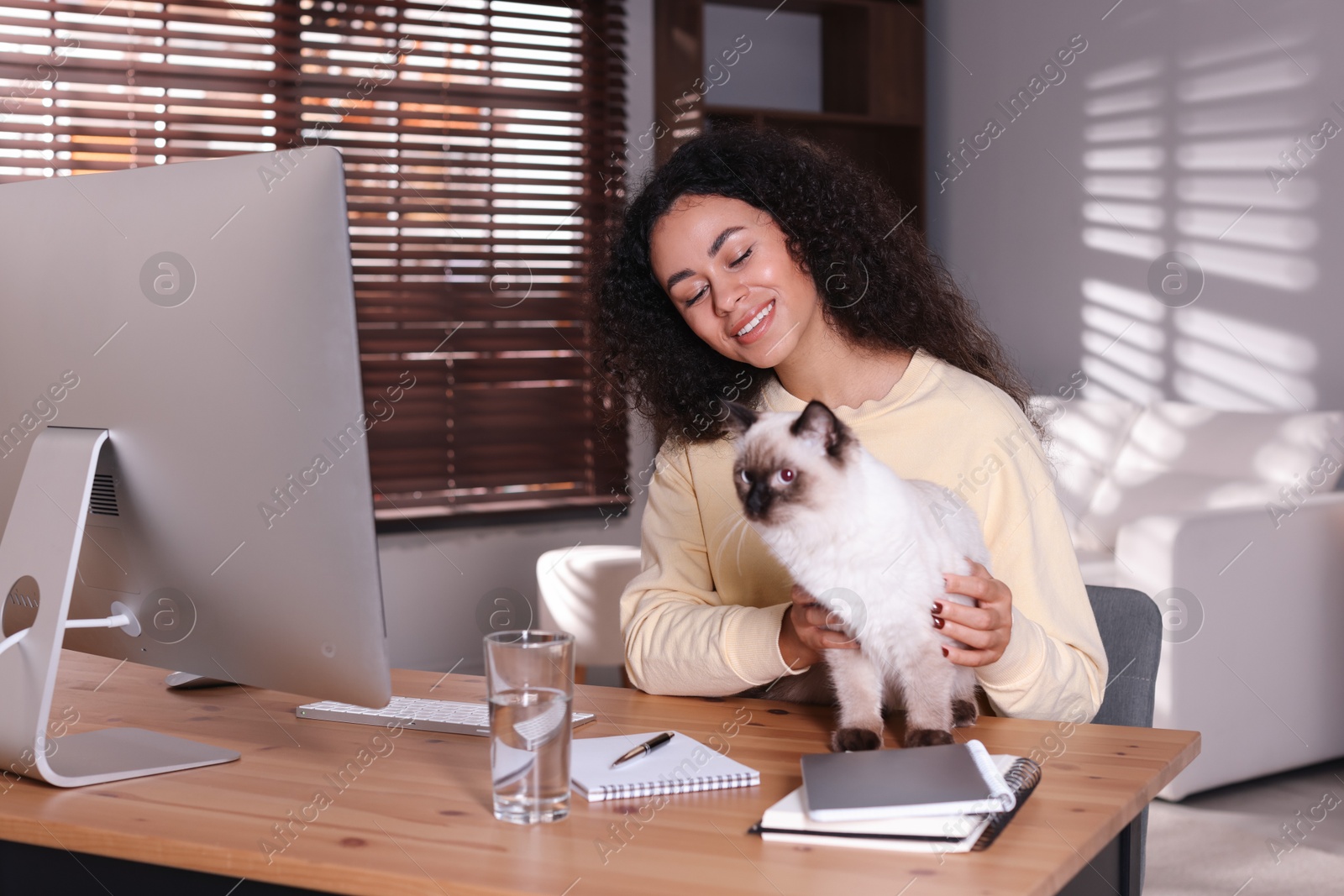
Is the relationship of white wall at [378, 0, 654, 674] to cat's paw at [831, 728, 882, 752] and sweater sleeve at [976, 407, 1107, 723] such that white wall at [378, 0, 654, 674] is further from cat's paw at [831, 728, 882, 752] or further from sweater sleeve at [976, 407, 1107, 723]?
cat's paw at [831, 728, 882, 752]

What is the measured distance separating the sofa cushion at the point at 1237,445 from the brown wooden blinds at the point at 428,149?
1.90 metres

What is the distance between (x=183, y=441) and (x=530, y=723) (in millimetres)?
395

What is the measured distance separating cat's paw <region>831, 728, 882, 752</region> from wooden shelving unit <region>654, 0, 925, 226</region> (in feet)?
12.5

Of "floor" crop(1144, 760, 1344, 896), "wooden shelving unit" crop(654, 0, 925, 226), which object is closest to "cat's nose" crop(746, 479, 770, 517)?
"floor" crop(1144, 760, 1344, 896)

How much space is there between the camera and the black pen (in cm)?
106

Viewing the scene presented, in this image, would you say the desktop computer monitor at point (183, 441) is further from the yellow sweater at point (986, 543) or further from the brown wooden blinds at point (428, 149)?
the brown wooden blinds at point (428, 149)

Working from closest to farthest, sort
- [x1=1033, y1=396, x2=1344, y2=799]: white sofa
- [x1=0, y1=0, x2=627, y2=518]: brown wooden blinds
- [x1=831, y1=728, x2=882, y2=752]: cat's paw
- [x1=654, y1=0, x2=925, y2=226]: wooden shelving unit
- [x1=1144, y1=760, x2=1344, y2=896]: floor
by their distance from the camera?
[x1=831, y1=728, x2=882, y2=752]: cat's paw < [x1=1144, y1=760, x2=1344, y2=896]: floor < [x1=1033, y1=396, x2=1344, y2=799]: white sofa < [x1=0, y1=0, x2=627, y2=518]: brown wooden blinds < [x1=654, y1=0, x2=925, y2=226]: wooden shelving unit

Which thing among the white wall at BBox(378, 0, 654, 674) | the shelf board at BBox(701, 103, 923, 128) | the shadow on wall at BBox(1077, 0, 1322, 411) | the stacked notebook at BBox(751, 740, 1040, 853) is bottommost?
the white wall at BBox(378, 0, 654, 674)

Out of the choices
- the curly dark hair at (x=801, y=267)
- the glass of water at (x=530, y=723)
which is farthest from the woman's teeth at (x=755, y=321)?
the glass of water at (x=530, y=723)

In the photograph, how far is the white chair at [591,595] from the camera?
315cm

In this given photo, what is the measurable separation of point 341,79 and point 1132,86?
9.35 ft

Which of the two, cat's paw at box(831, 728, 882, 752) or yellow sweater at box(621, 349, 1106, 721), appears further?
yellow sweater at box(621, 349, 1106, 721)

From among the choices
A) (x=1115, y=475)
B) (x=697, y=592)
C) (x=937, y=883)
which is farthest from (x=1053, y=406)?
(x=937, y=883)

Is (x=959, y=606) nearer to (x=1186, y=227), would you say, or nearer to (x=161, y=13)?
(x=1186, y=227)
